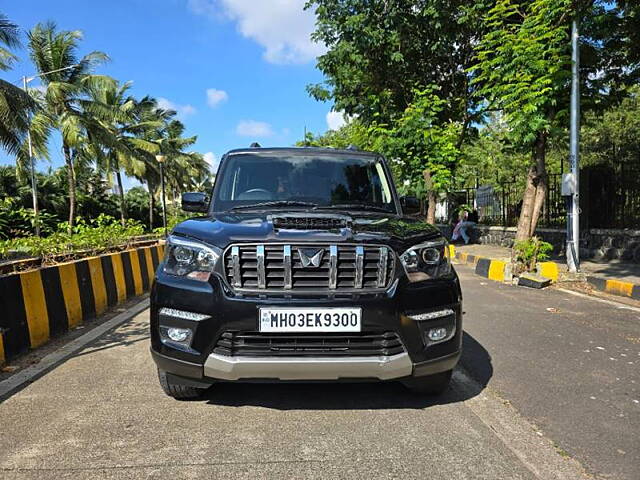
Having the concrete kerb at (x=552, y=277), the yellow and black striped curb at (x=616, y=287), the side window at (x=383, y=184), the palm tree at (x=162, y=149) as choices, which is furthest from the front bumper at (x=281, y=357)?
the palm tree at (x=162, y=149)

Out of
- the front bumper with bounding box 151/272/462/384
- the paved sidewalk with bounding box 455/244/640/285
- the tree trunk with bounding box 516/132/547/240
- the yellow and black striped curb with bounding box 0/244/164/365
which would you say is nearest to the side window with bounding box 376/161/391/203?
the front bumper with bounding box 151/272/462/384

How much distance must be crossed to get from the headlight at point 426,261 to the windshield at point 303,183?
1.00m

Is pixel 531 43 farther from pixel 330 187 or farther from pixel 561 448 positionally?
pixel 561 448

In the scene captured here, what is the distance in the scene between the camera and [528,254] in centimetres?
998

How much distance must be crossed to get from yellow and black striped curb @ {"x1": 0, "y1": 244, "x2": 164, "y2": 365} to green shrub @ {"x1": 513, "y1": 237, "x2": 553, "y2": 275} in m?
7.07

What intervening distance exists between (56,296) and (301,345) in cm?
366

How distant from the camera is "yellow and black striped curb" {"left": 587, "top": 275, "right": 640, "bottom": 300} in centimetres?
808

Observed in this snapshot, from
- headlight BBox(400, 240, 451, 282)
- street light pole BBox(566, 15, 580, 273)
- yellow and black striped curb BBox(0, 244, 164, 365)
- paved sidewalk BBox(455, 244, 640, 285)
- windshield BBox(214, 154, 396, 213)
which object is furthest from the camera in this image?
street light pole BBox(566, 15, 580, 273)

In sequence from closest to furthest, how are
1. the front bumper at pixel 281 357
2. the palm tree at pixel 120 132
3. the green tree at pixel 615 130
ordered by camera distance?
the front bumper at pixel 281 357 → the green tree at pixel 615 130 → the palm tree at pixel 120 132

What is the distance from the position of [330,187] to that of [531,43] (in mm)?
6843

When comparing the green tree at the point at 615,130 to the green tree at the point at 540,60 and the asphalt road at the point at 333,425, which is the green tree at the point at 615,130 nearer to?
the green tree at the point at 540,60

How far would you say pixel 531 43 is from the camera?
9297mm

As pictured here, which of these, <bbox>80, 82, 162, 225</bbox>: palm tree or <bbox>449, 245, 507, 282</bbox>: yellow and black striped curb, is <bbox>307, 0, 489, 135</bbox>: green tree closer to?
<bbox>449, 245, 507, 282</bbox>: yellow and black striped curb

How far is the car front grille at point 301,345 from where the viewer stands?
9.87 feet
